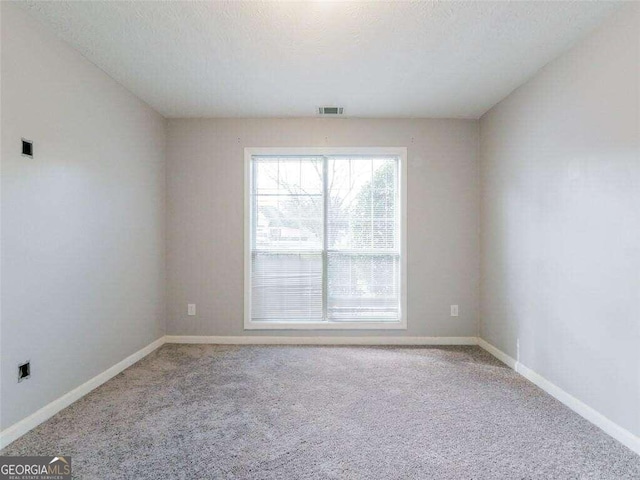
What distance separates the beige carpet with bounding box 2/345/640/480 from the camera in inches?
68.0

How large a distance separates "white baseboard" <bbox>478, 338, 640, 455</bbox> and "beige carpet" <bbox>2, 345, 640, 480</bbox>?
53mm

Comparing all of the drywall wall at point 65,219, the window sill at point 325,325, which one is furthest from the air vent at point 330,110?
the window sill at point 325,325

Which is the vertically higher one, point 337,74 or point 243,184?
point 337,74

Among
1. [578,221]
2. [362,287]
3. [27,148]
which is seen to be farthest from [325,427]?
[27,148]

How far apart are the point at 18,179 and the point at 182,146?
1944mm

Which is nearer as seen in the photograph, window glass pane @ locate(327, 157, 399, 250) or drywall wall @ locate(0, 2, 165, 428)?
drywall wall @ locate(0, 2, 165, 428)

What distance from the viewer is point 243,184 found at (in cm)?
377

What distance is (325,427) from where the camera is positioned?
6.86 ft

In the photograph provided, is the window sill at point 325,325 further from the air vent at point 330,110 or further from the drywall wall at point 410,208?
the air vent at point 330,110

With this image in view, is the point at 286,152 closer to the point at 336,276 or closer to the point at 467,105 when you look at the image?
the point at 336,276

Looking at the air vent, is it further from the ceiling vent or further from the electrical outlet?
the electrical outlet

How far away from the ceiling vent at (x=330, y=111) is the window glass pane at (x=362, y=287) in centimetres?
151

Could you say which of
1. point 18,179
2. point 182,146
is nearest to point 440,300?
point 182,146


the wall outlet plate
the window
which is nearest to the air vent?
the window
